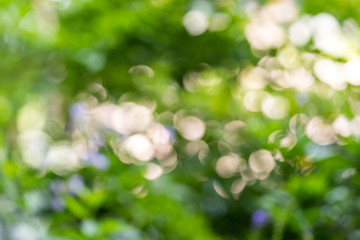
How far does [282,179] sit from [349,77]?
0.32m

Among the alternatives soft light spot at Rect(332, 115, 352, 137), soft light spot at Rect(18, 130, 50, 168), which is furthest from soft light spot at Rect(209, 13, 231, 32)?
soft light spot at Rect(18, 130, 50, 168)

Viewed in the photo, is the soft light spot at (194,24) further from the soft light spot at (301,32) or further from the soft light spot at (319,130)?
the soft light spot at (319,130)

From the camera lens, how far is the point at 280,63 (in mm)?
1527

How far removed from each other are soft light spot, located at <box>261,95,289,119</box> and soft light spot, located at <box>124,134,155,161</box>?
357 mm

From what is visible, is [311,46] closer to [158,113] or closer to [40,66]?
[158,113]

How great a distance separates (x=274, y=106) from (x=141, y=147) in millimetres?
413

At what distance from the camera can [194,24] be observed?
157 cm

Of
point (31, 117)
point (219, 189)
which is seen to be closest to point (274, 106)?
point (219, 189)

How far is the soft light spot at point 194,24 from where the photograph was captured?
1549 mm

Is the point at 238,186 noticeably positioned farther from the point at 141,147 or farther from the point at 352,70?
the point at 352,70

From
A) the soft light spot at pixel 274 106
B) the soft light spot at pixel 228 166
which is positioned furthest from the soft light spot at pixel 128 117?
the soft light spot at pixel 274 106

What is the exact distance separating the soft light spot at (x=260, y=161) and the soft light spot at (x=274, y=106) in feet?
0.49

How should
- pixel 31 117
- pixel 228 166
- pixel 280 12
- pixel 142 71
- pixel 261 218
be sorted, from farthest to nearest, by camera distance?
pixel 31 117 < pixel 142 71 < pixel 280 12 < pixel 228 166 < pixel 261 218

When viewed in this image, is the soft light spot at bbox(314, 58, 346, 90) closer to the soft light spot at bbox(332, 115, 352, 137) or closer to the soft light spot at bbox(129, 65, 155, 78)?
the soft light spot at bbox(332, 115, 352, 137)
